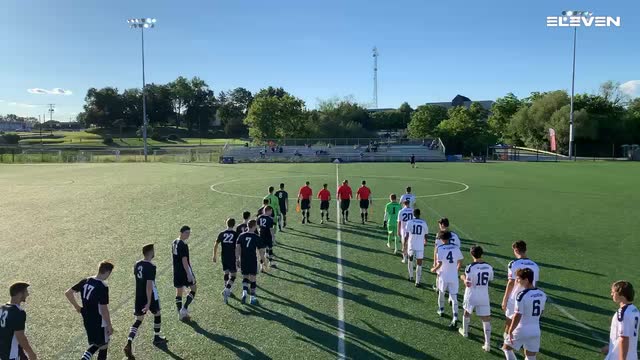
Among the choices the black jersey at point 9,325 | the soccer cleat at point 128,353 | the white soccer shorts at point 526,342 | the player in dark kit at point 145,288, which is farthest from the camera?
the player in dark kit at point 145,288

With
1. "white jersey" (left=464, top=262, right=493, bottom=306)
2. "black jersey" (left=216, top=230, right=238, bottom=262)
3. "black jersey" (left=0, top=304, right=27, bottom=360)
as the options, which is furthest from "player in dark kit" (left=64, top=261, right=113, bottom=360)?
"white jersey" (left=464, top=262, right=493, bottom=306)

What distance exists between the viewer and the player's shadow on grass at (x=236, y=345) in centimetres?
798

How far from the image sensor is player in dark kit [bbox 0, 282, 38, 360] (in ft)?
19.9

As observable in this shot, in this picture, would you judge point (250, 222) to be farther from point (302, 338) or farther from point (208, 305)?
point (302, 338)

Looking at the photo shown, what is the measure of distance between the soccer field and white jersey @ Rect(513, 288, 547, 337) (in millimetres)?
1431

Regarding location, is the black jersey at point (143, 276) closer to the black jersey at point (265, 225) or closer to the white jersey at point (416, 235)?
the black jersey at point (265, 225)

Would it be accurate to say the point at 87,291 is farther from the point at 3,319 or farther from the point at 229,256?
the point at 229,256

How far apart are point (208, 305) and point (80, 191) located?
24064 millimetres

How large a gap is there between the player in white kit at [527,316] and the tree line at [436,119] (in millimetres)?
71356

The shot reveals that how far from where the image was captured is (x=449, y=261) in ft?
30.6

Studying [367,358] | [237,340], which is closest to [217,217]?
[237,340]

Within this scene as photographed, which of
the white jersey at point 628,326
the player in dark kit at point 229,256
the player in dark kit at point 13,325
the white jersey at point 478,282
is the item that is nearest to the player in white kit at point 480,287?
the white jersey at point 478,282

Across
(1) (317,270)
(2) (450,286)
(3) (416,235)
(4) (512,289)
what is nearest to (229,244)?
(1) (317,270)

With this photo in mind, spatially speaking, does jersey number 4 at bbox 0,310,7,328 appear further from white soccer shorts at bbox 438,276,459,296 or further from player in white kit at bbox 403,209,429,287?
player in white kit at bbox 403,209,429,287
